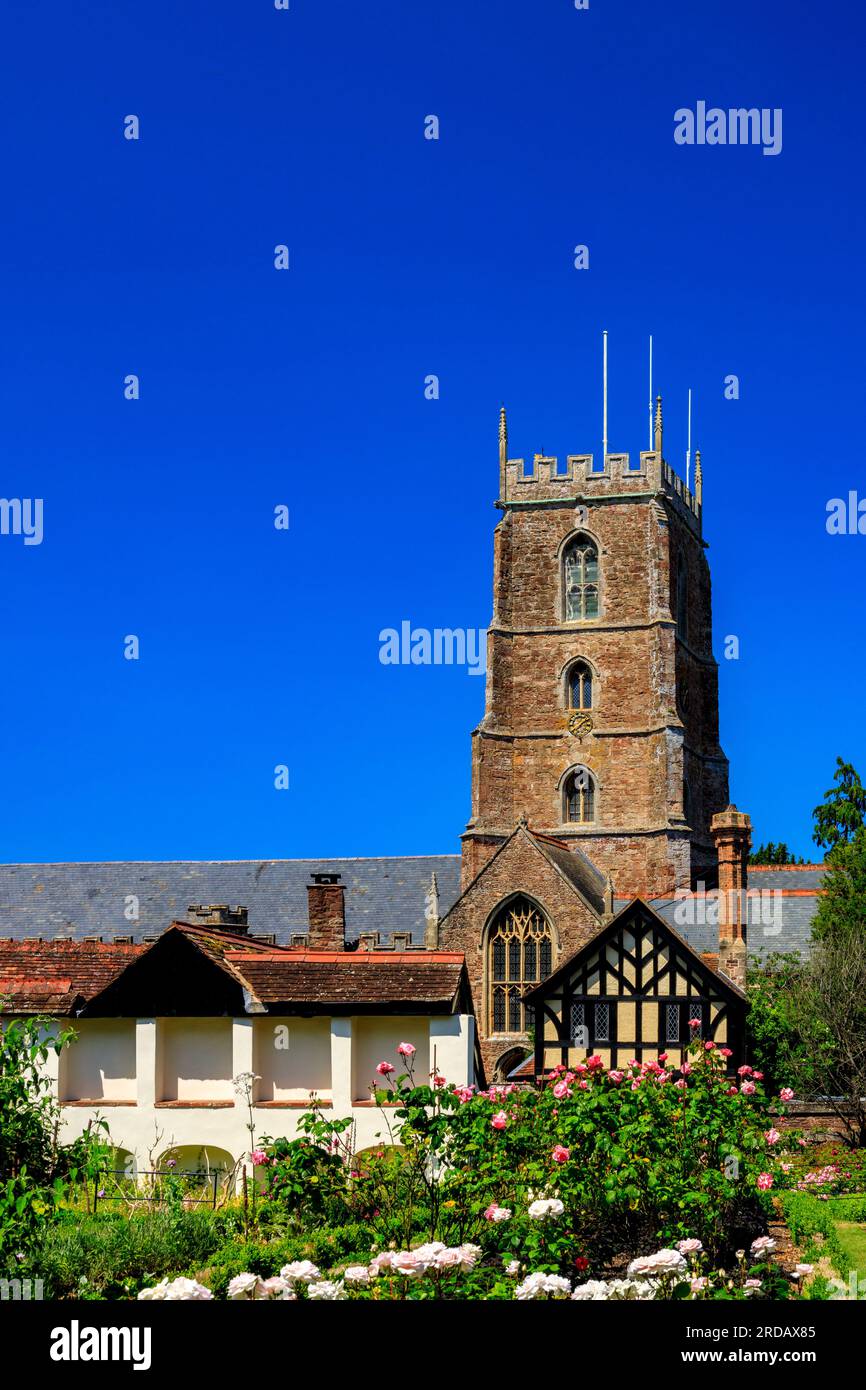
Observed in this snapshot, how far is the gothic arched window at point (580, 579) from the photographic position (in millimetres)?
56250

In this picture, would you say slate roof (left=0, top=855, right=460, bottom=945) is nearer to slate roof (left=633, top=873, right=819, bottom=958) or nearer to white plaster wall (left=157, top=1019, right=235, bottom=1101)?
slate roof (left=633, top=873, right=819, bottom=958)

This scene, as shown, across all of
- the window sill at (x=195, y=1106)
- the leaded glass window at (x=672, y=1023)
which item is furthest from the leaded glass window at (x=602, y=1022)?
the window sill at (x=195, y=1106)

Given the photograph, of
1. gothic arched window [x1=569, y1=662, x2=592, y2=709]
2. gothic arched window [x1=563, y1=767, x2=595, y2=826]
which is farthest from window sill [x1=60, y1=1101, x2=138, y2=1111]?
gothic arched window [x1=569, y1=662, x2=592, y2=709]

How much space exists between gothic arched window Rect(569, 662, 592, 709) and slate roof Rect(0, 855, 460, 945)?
7177 millimetres

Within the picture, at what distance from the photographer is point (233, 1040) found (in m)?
20.2

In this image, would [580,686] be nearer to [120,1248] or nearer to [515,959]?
[515,959]

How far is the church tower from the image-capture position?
53125 mm

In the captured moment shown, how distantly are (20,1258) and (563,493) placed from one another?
1921 inches

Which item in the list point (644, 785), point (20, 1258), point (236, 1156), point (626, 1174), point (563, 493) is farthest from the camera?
point (563, 493)

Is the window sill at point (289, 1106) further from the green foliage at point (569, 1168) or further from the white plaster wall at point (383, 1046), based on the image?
the green foliage at point (569, 1168)

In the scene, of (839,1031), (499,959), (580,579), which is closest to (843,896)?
(839,1031)
